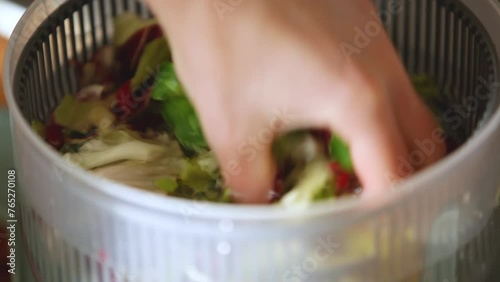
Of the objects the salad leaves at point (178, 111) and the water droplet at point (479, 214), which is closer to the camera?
the water droplet at point (479, 214)

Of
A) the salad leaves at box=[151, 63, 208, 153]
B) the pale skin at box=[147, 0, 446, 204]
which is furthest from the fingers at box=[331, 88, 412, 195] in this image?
the salad leaves at box=[151, 63, 208, 153]

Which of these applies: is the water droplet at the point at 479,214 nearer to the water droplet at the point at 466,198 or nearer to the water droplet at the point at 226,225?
the water droplet at the point at 466,198

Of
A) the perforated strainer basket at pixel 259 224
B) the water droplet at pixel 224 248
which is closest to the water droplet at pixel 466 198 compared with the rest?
the perforated strainer basket at pixel 259 224

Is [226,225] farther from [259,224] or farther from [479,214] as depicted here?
[479,214]

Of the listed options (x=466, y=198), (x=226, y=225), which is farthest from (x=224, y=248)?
(x=466, y=198)

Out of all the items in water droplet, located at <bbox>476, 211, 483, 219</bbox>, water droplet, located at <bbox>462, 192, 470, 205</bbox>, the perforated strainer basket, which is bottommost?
water droplet, located at <bbox>476, 211, 483, 219</bbox>

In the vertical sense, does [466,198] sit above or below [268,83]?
below

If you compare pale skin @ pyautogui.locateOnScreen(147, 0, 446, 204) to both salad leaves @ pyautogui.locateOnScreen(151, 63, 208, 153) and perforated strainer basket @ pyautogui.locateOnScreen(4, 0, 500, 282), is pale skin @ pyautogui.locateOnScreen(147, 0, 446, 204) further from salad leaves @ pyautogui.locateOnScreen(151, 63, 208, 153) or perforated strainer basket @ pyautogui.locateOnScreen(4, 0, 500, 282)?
salad leaves @ pyautogui.locateOnScreen(151, 63, 208, 153)
